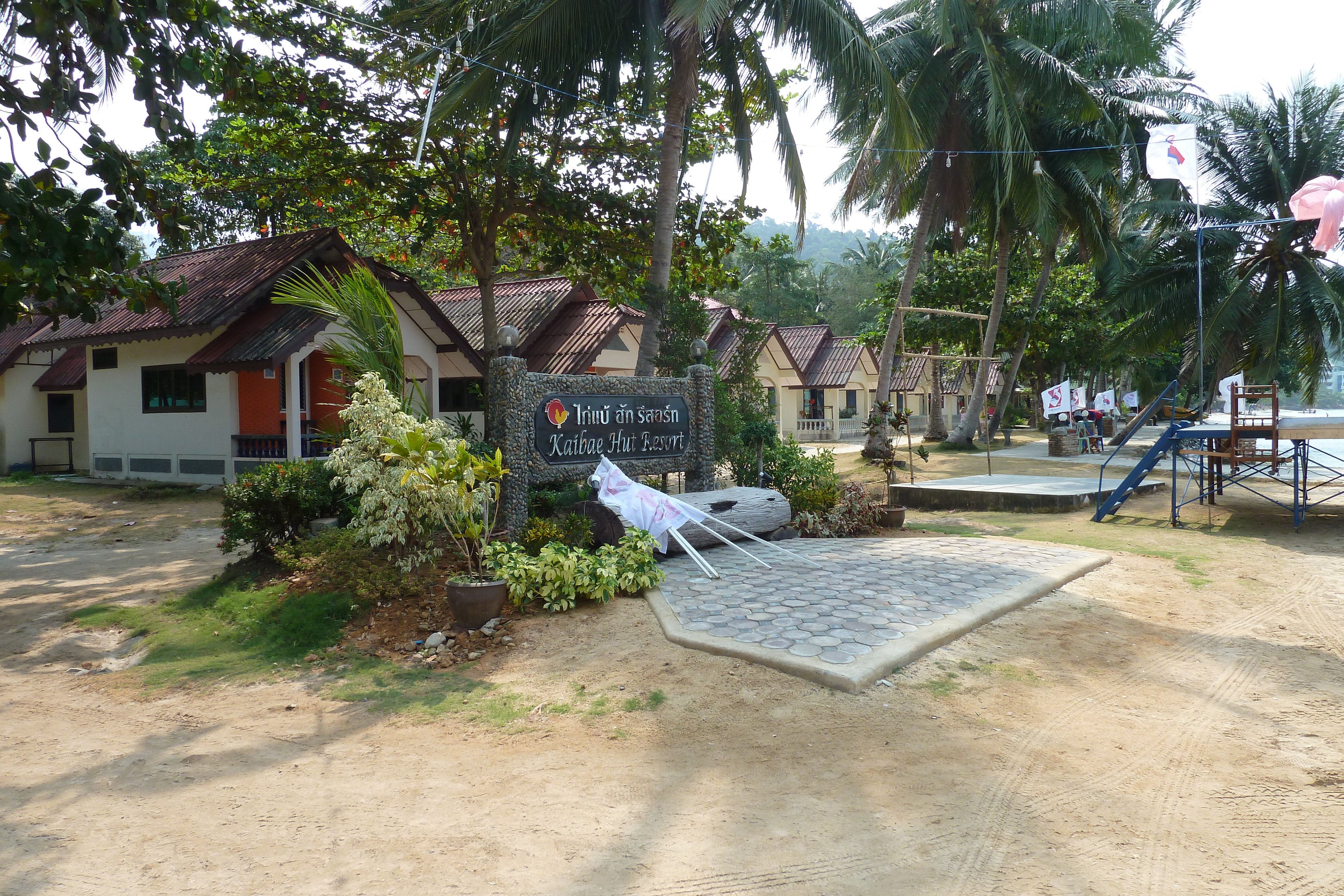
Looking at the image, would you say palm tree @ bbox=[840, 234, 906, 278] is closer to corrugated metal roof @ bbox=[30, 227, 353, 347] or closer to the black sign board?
corrugated metal roof @ bbox=[30, 227, 353, 347]

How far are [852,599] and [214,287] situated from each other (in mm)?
14674

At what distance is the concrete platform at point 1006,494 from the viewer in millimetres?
13086

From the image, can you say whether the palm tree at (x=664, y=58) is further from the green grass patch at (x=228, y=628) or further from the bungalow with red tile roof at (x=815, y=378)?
the bungalow with red tile roof at (x=815, y=378)

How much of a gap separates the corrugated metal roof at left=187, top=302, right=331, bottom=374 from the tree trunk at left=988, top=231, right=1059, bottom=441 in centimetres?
1673

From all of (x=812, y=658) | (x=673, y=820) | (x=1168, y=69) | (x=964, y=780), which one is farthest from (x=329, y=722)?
(x=1168, y=69)

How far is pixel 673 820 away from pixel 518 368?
5214 millimetres

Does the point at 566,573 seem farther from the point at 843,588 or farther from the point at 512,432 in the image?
the point at 843,588

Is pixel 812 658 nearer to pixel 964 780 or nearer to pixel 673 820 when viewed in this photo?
pixel 964 780

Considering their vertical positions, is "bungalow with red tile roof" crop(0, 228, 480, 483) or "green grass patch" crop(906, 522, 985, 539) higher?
"bungalow with red tile roof" crop(0, 228, 480, 483)

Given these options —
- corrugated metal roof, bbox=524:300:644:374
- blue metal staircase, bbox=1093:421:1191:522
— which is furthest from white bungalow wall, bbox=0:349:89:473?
blue metal staircase, bbox=1093:421:1191:522

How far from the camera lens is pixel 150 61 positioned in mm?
6566

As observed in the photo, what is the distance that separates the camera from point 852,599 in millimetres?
6777

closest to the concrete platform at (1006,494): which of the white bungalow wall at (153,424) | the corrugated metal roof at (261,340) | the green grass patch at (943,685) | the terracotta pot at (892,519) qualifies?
the terracotta pot at (892,519)

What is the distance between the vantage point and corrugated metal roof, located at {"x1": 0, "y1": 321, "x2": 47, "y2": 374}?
1978 cm
